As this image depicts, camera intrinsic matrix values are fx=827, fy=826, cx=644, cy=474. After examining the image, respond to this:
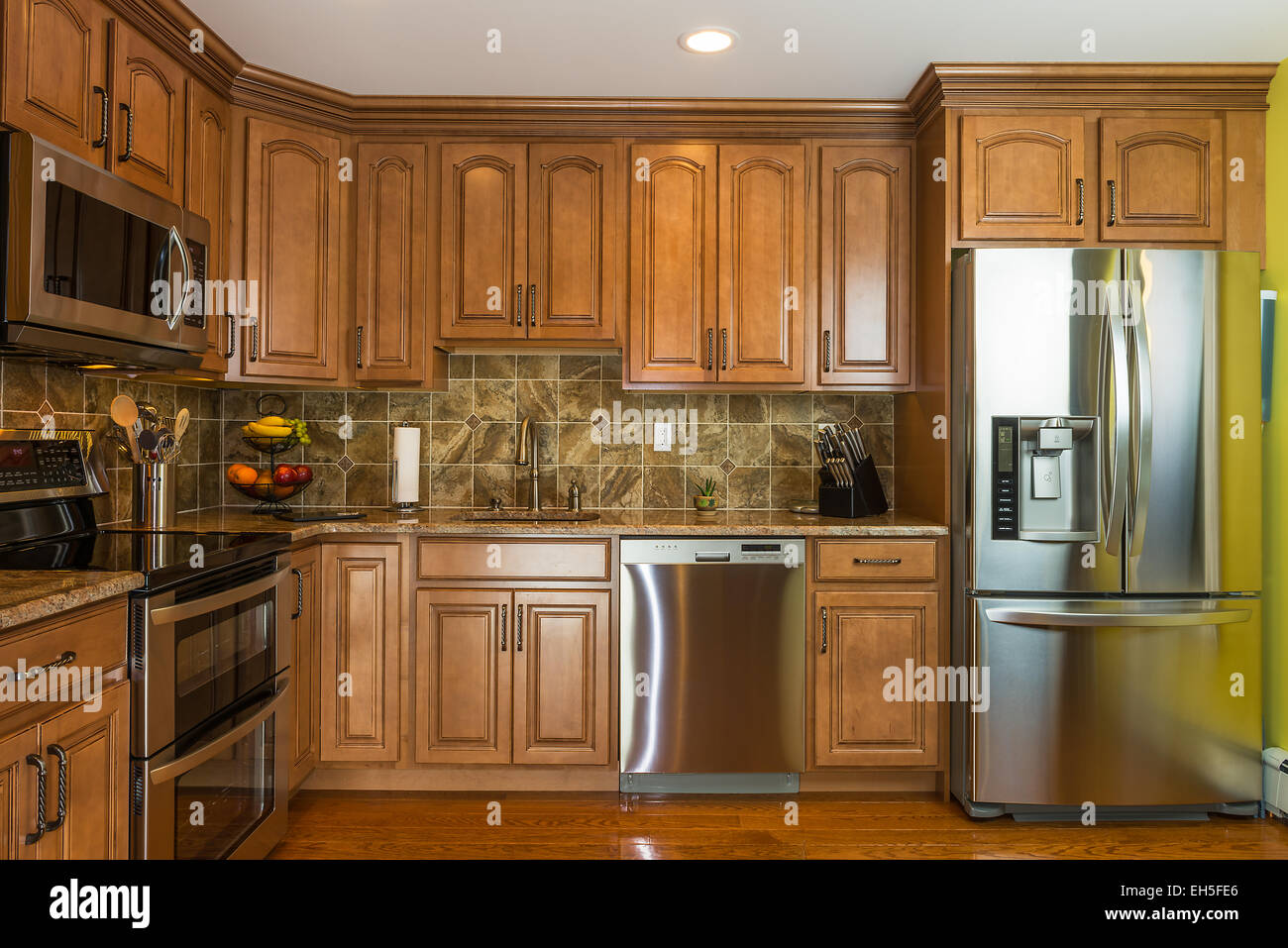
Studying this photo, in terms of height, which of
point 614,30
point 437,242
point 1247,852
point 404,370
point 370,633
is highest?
point 614,30

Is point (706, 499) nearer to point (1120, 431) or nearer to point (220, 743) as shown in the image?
point (1120, 431)

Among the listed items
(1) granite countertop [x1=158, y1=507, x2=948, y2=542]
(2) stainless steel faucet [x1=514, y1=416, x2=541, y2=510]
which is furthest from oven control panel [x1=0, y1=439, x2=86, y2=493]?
(2) stainless steel faucet [x1=514, y1=416, x2=541, y2=510]

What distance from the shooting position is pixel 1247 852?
247 cm

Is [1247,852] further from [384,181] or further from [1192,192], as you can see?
[384,181]

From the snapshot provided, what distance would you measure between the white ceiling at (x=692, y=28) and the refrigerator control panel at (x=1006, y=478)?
120 centimetres

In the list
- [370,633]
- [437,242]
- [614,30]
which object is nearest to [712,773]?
[370,633]

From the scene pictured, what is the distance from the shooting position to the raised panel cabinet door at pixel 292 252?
2918mm

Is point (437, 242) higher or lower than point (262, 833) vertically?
higher

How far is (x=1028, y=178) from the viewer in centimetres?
283

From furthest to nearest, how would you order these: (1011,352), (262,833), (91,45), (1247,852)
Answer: (1011,352) → (1247,852) → (262,833) → (91,45)

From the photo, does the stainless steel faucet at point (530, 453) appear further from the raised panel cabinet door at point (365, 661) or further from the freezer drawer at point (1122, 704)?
the freezer drawer at point (1122, 704)

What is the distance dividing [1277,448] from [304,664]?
10.9 feet

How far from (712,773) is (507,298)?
73.8 inches

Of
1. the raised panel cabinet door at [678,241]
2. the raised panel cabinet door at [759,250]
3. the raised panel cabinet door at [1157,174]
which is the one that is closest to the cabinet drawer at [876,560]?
the raised panel cabinet door at [759,250]
